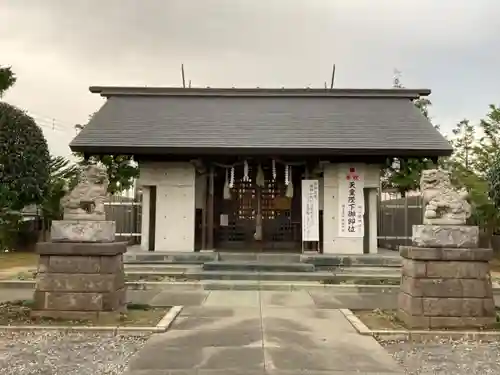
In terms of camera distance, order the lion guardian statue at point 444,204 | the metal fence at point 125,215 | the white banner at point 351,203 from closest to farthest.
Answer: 1. the lion guardian statue at point 444,204
2. the white banner at point 351,203
3. the metal fence at point 125,215

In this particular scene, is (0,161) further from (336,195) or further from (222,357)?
(336,195)

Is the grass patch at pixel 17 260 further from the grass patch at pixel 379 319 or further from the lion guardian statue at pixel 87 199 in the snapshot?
the grass patch at pixel 379 319

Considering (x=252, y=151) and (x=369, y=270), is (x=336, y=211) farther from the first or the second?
(x=252, y=151)

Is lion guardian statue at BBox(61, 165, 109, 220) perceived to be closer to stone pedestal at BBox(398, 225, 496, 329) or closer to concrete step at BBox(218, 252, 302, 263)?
stone pedestal at BBox(398, 225, 496, 329)

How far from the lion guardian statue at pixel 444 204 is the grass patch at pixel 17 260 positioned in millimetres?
12576

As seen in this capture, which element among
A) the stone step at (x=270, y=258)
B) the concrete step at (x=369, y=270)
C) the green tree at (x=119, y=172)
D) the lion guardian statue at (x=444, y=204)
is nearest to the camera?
the lion guardian statue at (x=444, y=204)

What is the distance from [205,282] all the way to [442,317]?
6076 mm

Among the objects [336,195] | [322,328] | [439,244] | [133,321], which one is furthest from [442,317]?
[336,195]

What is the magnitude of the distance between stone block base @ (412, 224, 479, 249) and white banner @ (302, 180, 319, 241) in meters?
7.26

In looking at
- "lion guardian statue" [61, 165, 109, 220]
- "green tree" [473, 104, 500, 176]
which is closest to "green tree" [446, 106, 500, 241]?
"green tree" [473, 104, 500, 176]

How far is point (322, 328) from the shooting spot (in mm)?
7676

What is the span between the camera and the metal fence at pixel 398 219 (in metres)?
16.8

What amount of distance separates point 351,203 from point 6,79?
10303mm

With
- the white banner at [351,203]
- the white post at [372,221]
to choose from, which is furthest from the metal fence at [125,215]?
the white post at [372,221]
